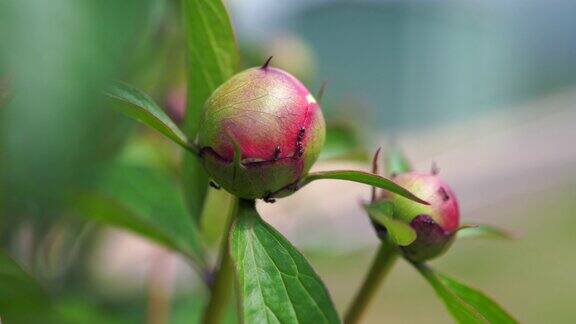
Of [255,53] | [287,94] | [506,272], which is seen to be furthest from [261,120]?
[506,272]

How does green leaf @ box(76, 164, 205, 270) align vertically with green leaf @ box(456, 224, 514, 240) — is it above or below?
below

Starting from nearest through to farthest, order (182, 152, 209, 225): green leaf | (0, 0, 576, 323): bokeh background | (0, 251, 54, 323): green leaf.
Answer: (0, 0, 576, 323): bokeh background < (0, 251, 54, 323): green leaf < (182, 152, 209, 225): green leaf

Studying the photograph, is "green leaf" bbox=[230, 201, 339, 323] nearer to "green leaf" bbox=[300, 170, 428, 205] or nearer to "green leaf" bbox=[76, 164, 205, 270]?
"green leaf" bbox=[300, 170, 428, 205]

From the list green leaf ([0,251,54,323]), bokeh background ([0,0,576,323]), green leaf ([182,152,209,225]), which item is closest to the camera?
bokeh background ([0,0,576,323])

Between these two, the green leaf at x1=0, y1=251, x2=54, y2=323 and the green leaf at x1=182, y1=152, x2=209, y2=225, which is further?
the green leaf at x1=182, y1=152, x2=209, y2=225

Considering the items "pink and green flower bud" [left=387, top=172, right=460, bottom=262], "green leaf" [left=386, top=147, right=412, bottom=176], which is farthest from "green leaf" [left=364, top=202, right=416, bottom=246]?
"green leaf" [left=386, top=147, right=412, bottom=176]

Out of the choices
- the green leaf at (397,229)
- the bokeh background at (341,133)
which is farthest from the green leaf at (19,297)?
the green leaf at (397,229)
